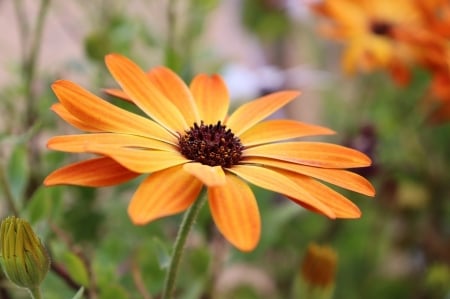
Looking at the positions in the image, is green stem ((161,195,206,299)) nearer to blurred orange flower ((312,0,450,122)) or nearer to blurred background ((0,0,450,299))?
blurred background ((0,0,450,299))

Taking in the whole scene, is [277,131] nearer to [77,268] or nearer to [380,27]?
[77,268]

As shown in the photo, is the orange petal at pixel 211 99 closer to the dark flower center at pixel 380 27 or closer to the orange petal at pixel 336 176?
the orange petal at pixel 336 176

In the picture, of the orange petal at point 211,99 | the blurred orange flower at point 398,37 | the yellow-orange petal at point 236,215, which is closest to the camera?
the yellow-orange petal at point 236,215

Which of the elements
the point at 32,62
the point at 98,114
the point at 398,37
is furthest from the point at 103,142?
the point at 398,37

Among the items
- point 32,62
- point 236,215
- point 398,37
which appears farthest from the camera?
point 398,37

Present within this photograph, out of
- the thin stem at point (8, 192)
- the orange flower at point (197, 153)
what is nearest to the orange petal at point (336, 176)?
the orange flower at point (197, 153)

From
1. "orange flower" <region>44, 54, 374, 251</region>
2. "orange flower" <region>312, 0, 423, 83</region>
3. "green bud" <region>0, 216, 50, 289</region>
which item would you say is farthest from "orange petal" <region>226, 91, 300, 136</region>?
"orange flower" <region>312, 0, 423, 83</region>
